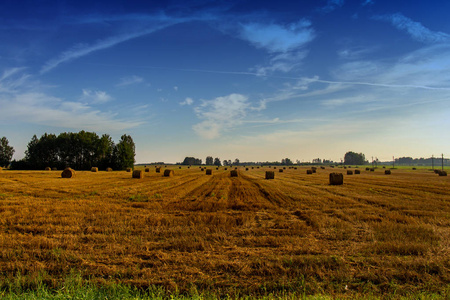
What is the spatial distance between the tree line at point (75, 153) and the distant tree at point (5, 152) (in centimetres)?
2126

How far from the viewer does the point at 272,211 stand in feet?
40.5

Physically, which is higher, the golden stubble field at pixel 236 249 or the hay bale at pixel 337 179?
the hay bale at pixel 337 179

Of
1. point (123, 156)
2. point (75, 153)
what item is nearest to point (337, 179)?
point (123, 156)

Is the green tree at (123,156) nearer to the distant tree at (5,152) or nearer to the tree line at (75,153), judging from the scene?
the tree line at (75,153)

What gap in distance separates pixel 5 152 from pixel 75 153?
132 ft

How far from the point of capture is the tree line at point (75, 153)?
90625 millimetres

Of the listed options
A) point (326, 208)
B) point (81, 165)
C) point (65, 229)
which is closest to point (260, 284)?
point (65, 229)

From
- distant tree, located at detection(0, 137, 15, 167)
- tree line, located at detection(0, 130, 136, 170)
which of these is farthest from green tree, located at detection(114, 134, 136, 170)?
distant tree, located at detection(0, 137, 15, 167)

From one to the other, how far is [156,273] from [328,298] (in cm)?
331

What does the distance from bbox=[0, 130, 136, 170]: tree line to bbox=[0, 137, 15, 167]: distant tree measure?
21264mm

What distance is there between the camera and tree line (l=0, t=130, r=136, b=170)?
90.6 meters

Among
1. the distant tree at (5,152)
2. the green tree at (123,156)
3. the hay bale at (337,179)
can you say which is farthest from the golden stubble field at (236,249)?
the distant tree at (5,152)

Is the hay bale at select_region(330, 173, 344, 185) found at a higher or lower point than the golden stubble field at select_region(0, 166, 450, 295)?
higher

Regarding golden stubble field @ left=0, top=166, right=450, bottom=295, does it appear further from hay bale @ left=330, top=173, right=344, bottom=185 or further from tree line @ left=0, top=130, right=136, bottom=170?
tree line @ left=0, top=130, right=136, bottom=170
